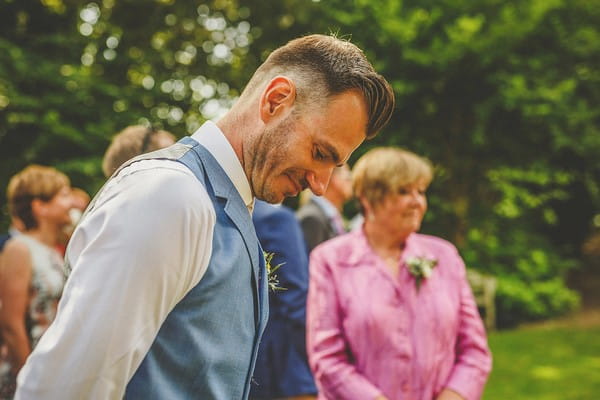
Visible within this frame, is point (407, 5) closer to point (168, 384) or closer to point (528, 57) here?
point (528, 57)

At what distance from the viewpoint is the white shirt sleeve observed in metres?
1.08

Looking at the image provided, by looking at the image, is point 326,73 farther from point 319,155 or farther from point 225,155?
point 225,155

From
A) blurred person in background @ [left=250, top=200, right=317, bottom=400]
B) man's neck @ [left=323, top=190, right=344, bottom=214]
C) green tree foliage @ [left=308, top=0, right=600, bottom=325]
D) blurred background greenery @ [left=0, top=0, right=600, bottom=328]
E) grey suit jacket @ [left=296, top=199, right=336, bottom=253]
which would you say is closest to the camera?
blurred person in background @ [left=250, top=200, right=317, bottom=400]

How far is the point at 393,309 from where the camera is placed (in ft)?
9.86

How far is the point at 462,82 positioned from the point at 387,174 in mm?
8586

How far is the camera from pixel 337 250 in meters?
3.28

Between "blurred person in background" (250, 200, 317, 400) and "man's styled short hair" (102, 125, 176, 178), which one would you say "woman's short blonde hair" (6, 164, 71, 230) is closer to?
"man's styled short hair" (102, 125, 176, 178)

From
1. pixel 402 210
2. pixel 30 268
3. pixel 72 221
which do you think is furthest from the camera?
pixel 72 221

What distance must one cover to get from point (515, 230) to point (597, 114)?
2622 millimetres

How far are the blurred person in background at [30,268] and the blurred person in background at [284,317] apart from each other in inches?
53.6

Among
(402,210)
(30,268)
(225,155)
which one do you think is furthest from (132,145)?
(225,155)

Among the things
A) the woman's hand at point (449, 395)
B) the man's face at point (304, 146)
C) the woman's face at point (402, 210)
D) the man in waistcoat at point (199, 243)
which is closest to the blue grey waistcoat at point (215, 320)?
the man in waistcoat at point (199, 243)

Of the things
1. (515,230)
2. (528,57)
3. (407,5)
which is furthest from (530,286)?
(407,5)

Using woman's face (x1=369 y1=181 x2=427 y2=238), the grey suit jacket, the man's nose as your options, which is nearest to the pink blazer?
woman's face (x1=369 y1=181 x2=427 y2=238)
